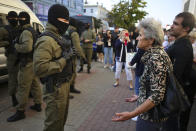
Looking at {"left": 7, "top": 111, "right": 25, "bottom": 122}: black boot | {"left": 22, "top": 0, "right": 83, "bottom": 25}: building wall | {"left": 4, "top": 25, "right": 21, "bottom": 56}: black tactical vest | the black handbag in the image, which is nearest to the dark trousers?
the black handbag

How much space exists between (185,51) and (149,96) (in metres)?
0.94

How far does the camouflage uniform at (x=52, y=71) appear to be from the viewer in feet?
6.78

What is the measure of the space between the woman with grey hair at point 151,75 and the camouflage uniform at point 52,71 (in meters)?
0.86

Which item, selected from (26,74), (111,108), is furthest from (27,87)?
(111,108)

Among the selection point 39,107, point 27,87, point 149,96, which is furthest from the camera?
point 39,107

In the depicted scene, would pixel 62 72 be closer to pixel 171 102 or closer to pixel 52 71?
pixel 52 71

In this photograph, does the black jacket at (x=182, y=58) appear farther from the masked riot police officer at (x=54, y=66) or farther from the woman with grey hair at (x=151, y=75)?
the masked riot police officer at (x=54, y=66)

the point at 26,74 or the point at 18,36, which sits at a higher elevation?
the point at 18,36

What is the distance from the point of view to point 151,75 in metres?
1.60

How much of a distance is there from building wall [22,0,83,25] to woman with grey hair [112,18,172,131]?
729 inches

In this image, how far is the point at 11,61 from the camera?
384 centimetres

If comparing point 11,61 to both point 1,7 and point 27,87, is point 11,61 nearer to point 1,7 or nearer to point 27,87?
point 27,87

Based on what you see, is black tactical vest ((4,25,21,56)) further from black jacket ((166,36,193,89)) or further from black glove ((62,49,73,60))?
black jacket ((166,36,193,89))

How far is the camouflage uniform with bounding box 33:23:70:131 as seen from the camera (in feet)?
6.78
